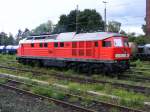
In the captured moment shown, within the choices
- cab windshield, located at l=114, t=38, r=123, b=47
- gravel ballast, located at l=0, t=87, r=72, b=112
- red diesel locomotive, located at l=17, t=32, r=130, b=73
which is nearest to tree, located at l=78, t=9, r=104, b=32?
red diesel locomotive, located at l=17, t=32, r=130, b=73

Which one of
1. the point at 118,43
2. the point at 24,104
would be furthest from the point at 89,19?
the point at 24,104

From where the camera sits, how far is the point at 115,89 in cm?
1677

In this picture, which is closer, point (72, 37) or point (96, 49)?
point (96, 49)

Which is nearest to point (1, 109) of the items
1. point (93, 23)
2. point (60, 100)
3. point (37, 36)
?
point (60, 100)

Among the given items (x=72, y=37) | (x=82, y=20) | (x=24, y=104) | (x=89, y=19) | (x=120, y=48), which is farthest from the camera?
(x=82, y=20)

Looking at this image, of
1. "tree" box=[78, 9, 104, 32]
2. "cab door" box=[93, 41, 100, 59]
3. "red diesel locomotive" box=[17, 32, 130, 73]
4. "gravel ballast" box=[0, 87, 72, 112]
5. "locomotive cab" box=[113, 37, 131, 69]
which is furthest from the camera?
"tree" box=[78, 9, 104, 32]

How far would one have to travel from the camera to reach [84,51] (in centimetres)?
2436

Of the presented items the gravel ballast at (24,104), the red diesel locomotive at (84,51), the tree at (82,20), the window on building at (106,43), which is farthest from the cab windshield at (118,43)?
the tree at (82,20)

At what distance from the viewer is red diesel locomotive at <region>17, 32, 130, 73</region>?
74.3 ft

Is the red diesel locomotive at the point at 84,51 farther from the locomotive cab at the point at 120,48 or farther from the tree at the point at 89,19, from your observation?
the tree at the point at 89,19

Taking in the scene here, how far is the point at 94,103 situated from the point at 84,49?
452 inches

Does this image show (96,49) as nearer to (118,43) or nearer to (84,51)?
(84,51)

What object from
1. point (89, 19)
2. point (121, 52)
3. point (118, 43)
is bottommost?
point (121, 52)

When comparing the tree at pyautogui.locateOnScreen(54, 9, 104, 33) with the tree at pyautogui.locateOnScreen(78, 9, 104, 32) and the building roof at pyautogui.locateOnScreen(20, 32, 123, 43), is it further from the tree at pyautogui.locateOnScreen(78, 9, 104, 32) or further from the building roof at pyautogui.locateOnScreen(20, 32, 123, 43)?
the building roof at pyautogui.locateOnScreen(20, 32, 123, 43)
